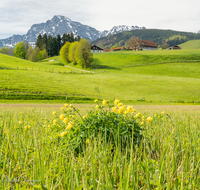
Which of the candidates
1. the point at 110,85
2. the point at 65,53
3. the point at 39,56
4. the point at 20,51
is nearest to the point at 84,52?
the point at 65,53

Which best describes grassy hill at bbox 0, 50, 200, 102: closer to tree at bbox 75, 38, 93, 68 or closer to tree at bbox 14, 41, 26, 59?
tree at bbox 75, 38, 93, 68

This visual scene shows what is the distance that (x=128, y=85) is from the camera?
43.1 metres

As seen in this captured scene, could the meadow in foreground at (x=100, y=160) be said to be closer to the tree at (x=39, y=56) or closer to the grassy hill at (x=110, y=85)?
the grassy hill at (x=110, y=85)

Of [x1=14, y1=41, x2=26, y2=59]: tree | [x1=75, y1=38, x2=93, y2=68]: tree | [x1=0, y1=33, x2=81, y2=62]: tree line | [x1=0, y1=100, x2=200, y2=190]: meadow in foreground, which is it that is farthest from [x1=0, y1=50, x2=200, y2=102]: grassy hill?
[x1=14, y1=41, x2=26, y2=59]: tree

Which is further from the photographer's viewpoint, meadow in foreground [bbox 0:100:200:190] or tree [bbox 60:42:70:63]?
tree [bbox 60:42:70:63]

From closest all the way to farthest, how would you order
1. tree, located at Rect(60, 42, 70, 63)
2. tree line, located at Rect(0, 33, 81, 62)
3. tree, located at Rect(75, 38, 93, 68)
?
tree, located at Rect(75, 38, 93, 68) < tree, located at Rect(60, 42, 70, 63) < tree line, located at Rect(0, 33, 81, 62)

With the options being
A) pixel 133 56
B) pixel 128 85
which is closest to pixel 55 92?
pixel 128 85

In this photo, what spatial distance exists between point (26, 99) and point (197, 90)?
35417mm

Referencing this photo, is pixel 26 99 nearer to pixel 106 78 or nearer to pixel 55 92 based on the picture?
pixel 55 92

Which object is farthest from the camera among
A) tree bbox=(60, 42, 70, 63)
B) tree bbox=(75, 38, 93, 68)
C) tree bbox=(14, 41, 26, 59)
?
tree bbox=(14, 41, 26, 59)

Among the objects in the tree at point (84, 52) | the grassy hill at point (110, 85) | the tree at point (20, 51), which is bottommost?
the grassy hill at point (110, 85)

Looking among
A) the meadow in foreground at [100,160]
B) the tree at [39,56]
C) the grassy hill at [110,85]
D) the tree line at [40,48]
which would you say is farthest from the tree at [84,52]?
the meadow in foreground at [100,160]

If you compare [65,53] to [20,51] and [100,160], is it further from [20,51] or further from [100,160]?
[100,160]

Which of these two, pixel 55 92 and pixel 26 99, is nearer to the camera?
pixel 26 99
